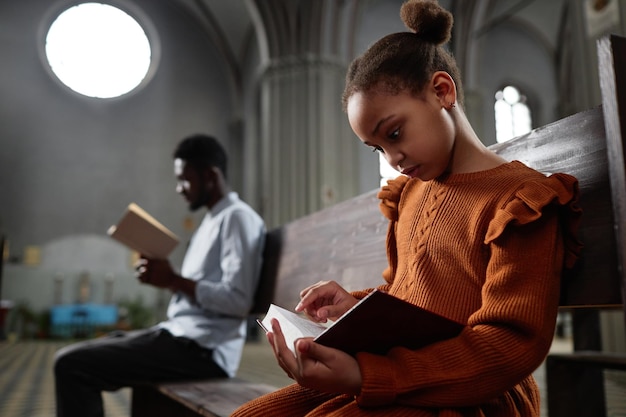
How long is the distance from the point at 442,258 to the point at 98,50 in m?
14.3

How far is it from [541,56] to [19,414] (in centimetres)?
1516

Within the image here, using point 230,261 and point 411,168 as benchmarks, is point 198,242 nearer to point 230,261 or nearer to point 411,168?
point 230,261

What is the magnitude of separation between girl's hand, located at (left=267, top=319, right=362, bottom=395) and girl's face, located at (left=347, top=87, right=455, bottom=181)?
0.45 m

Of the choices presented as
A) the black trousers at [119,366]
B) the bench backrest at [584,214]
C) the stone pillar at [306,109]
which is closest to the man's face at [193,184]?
the black trousers at [119,366]

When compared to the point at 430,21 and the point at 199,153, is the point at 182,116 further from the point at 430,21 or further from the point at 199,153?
the point at 430,21

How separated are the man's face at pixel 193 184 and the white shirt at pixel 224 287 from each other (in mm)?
156

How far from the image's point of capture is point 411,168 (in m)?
1.32

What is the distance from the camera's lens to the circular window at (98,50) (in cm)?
1377

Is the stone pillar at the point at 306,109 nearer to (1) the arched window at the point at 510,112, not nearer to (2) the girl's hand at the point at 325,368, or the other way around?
(1) the arched window at the point at 510,112

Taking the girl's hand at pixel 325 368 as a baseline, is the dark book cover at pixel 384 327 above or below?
above

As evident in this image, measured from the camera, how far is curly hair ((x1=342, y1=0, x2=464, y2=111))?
4.21 feet

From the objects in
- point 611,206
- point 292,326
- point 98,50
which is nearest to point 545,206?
point 611,206

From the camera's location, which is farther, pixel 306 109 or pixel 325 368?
pixel 306 109

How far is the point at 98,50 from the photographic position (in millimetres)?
14031
